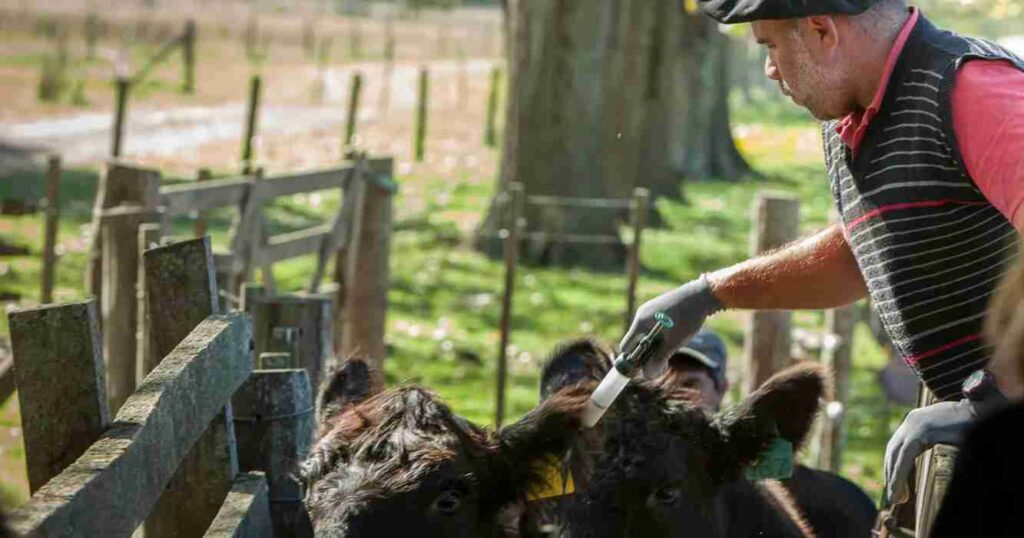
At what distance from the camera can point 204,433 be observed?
175 inches

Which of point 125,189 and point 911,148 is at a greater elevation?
point 911,148

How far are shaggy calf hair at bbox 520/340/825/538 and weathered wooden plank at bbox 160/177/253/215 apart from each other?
4560 millimetres

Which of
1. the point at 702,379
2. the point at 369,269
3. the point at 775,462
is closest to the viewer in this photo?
the point at 775,462

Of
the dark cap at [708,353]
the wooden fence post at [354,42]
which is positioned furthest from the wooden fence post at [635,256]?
the wooden fence post at [354,42]

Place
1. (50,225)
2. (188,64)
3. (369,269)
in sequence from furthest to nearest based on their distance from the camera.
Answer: (188,64) → (50,225) → (369,269)

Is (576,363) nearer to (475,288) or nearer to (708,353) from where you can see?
(708,353)

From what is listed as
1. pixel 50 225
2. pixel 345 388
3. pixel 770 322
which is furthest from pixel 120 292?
pixel 345 388

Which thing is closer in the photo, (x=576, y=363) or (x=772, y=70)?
(x=772, y=70)

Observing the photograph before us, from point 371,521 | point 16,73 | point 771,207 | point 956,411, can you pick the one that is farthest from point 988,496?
point 16,73

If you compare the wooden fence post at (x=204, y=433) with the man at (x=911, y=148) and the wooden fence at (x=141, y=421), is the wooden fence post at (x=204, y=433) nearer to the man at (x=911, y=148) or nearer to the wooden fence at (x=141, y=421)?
the wooden fence at (x=141, y=421)

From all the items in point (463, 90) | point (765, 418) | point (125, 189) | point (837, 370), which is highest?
point (125, 189)

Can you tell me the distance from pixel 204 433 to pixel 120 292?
4716 millimetres

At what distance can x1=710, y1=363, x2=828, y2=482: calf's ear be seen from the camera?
17.1 ft

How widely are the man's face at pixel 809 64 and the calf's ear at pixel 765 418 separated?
129 centimetres
